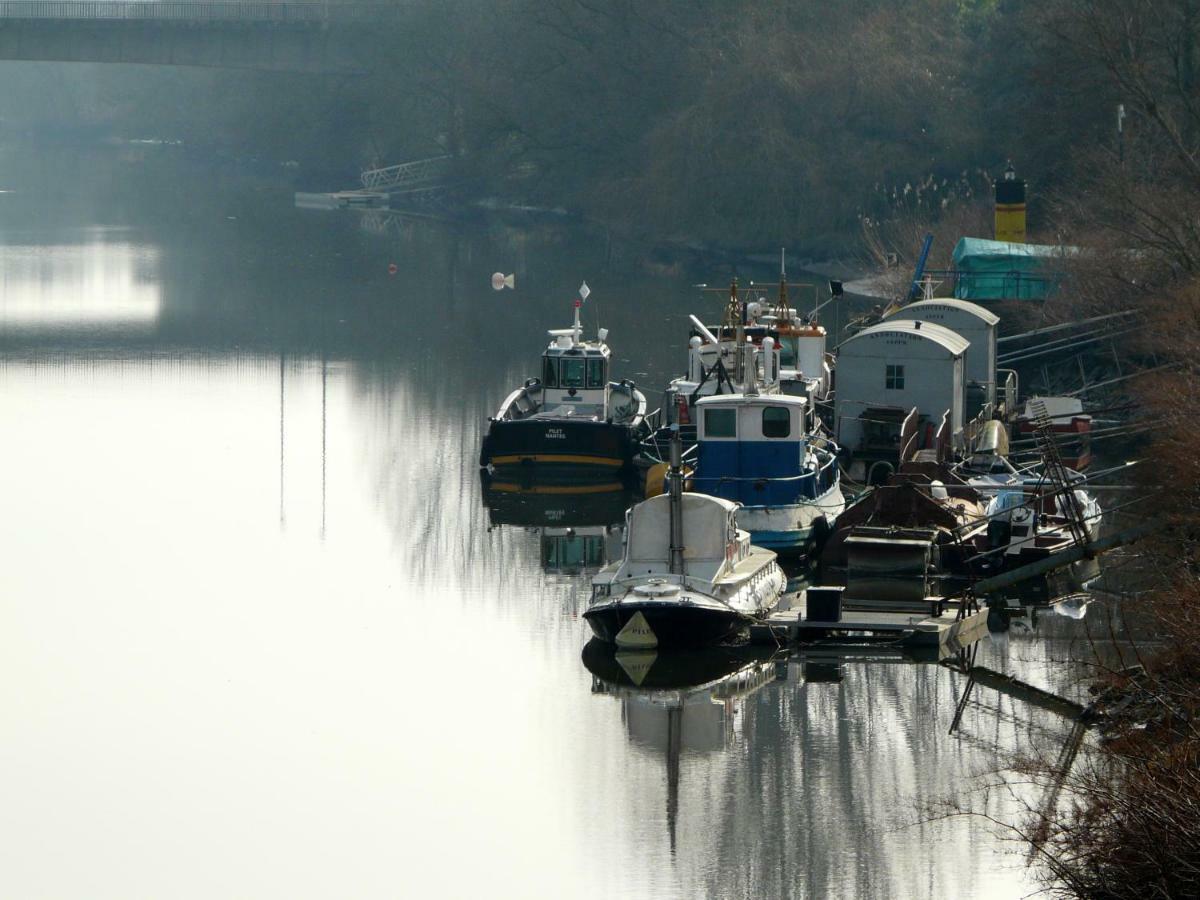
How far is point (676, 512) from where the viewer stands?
26562 mm

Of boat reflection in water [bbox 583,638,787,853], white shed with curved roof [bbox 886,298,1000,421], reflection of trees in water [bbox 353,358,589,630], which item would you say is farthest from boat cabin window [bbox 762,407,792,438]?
white shed with curved roof [bbox 886,298,1000,421]

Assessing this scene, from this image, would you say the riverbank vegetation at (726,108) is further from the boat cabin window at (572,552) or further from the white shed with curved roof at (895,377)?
the boat cabin window at (572,552)

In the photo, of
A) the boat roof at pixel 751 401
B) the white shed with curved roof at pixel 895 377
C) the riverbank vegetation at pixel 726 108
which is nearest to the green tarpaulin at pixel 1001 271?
the white shed with curved roof at pixel 895 377

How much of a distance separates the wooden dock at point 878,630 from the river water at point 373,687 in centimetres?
38

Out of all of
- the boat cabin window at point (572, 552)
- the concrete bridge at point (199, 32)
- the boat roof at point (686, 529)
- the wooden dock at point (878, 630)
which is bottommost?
the wooden dock at point (878, 630)

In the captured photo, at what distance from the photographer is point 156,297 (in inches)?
2697

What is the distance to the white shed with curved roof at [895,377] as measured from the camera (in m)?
38.4

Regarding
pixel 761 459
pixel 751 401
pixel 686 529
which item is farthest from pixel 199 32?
pixel 686 529

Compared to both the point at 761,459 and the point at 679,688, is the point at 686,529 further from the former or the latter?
the point at 761,459

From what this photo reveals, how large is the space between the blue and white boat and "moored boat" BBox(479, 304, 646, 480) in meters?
6.76

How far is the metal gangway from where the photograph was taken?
360ft

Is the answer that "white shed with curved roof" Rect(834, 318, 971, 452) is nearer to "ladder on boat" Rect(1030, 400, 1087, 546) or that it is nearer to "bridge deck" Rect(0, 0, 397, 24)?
"ladder on boat" Rect(1030, 400, 1087, 546)

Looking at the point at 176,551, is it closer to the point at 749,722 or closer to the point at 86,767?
the point at 86,767

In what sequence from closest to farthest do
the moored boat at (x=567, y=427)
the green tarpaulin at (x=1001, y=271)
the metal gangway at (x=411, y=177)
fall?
the moored boat at (x=567, y=427) < the green tarpaulin at (x=1001, y=271) < the metal gangway at (x=411, y=177)
